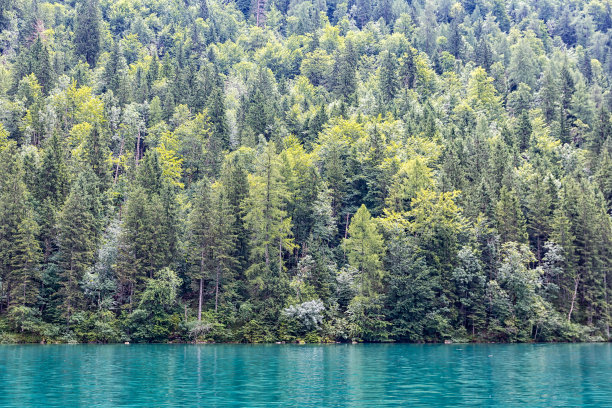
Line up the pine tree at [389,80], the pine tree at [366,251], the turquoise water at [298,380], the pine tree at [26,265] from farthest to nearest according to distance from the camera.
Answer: the pine tree at [389,80], the pine tree at [366,251], the pine tree at [26,265], the turquoise water at [298,380]

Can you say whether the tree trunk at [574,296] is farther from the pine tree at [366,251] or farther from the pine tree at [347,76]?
the pine tree at [347,76]

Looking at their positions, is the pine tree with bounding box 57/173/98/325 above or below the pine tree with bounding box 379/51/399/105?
below

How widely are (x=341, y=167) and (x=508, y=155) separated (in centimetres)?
2700

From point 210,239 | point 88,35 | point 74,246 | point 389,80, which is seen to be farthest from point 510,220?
point 88,35

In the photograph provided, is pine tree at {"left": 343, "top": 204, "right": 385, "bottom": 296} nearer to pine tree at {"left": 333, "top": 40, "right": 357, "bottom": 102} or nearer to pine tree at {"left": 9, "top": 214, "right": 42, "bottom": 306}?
pine tree at {"left": 9, "top": 214, "right": 42, "bottom": 306}

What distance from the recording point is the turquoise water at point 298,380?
3025 cm

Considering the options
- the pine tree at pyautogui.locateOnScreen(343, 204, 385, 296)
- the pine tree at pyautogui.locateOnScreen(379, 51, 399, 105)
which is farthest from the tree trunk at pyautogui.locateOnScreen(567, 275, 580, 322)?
the pine tree at pyautogui.locateOnScreen(379, 51, 399, 105)

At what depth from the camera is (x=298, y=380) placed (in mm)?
38062

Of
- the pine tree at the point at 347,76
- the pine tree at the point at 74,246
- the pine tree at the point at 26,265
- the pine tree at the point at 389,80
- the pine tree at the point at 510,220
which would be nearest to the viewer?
the pine tree at the point at 26,265

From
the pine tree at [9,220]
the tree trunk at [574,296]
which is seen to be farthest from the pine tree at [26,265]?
the tree trunk at [574,296]

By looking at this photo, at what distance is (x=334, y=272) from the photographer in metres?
88.2

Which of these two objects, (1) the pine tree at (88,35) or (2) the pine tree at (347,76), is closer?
(2) the pine tree at (347,76)

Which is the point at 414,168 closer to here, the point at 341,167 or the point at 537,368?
the point at 341,167

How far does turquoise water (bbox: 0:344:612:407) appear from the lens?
99.2 ft
